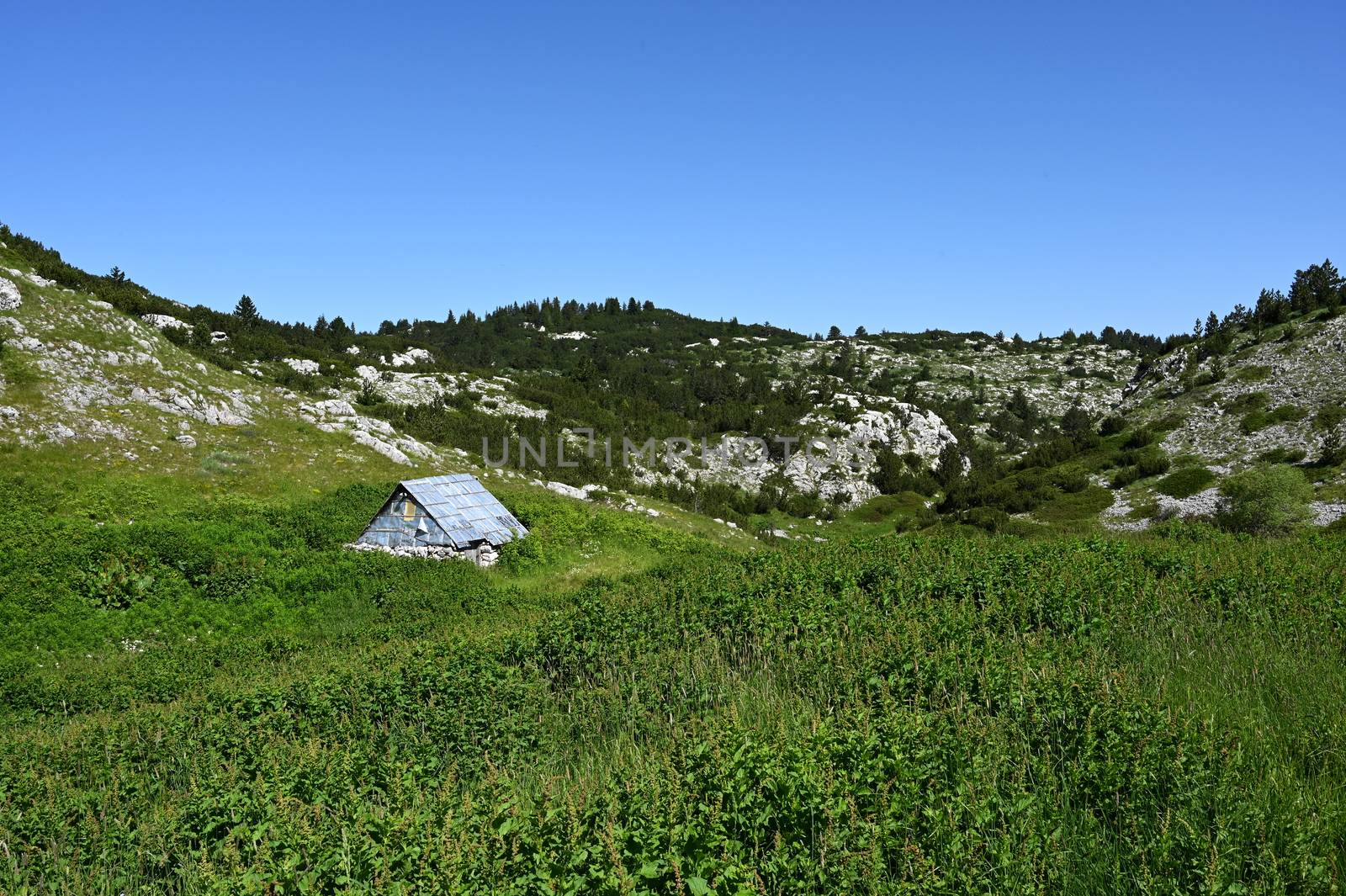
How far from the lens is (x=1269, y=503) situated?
30.4m

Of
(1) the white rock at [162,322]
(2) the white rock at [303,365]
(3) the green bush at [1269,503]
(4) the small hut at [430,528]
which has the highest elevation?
(1) the white rock at [162,322]

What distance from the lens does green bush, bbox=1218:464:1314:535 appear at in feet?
98.7

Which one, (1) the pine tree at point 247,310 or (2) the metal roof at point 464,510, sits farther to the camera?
(1) the pine tree at point 247,310

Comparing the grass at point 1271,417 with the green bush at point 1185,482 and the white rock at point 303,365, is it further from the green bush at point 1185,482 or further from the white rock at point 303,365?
the white rock at point 303,365

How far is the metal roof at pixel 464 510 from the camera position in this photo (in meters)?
28.0

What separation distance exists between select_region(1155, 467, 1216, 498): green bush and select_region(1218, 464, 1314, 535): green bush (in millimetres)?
4354

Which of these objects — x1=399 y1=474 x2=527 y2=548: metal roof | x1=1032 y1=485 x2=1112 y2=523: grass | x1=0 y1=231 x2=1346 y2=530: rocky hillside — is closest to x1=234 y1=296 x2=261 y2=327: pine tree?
x1=0 y1=231 x2=1346 y2=530: rocky hillside

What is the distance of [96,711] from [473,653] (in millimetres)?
7776

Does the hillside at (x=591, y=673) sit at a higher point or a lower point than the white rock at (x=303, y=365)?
lower

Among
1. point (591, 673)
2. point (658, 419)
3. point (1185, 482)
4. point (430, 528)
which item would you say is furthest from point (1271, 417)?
point (591, 673)

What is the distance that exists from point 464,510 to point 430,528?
5.54ft

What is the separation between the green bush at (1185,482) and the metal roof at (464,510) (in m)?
30.9

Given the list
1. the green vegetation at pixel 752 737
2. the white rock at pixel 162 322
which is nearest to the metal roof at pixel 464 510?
the green vegetation at pixel 752 737

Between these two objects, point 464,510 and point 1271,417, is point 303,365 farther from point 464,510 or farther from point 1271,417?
point 1271,417
